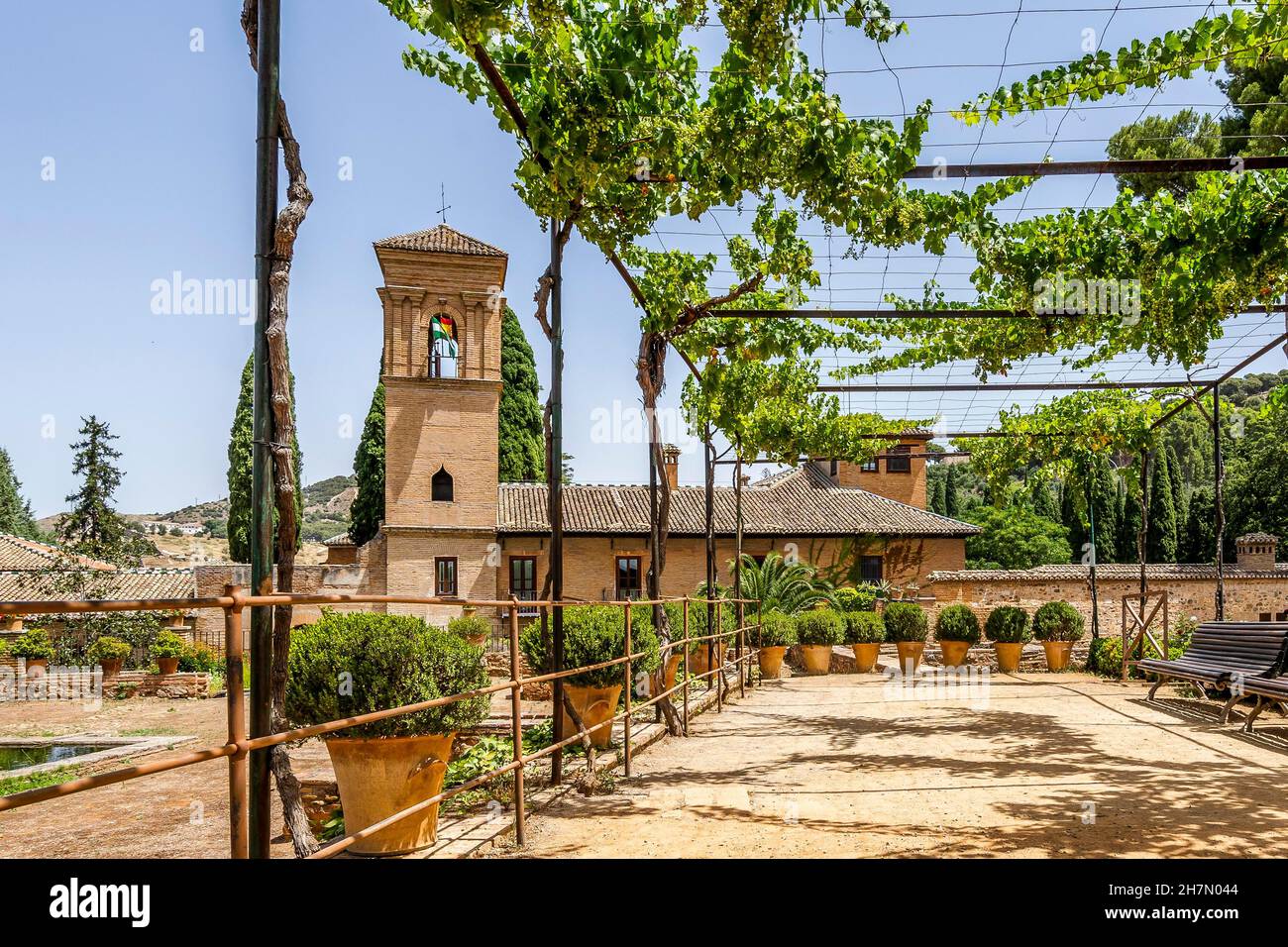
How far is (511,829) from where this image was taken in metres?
4.57

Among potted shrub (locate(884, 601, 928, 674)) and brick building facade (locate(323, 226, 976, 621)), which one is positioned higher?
brick building facade (locate(323, 226, 976, 621))

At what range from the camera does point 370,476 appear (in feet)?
94.6

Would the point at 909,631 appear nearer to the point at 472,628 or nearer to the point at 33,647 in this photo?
the point at 472,628

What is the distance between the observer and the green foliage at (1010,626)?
1527 centimetres

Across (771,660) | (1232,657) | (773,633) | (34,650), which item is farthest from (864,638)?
(34,650)

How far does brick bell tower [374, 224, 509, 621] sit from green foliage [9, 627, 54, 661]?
22.9 feet

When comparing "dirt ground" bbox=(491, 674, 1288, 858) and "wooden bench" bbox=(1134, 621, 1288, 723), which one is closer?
"dirt ground" bbox=(491, 674, 1288, 858)

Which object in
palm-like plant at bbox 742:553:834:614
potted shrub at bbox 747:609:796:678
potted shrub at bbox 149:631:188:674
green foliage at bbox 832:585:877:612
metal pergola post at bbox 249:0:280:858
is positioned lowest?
potted shrub at bbox 149:631:188:674

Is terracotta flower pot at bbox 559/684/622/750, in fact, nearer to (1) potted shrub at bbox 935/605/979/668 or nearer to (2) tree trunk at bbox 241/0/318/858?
(2) tree trunk at bbox 241/0/318/858

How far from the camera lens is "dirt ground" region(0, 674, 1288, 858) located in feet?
14.4

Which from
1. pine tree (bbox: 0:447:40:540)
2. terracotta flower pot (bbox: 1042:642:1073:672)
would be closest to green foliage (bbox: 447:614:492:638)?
terracotta flower pot (bbox: 1042:642:1073:672)

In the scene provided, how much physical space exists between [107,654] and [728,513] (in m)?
14.9

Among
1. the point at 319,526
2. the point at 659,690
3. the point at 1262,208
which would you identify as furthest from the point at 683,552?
the point at 319,526
